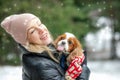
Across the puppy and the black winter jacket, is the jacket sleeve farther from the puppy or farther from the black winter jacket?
the puppy

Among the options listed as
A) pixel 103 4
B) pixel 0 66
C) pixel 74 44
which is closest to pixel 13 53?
pixel 0 66

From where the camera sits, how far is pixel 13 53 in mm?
11742

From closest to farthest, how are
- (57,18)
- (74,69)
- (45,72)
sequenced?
1. (45,72)
2. (74,69)
3. (57,18)

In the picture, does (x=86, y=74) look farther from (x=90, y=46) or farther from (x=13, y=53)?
(x=90, y=46)

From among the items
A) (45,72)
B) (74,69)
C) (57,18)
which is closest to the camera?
(45,72)

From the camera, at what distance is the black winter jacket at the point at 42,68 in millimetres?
2980

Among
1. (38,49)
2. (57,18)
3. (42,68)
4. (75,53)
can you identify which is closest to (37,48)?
(38,49)

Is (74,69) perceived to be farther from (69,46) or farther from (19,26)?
(19,26)

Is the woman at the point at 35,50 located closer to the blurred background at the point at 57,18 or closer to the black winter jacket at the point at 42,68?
the black winter jacket at the point at 42,68

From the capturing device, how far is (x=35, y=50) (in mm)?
3023

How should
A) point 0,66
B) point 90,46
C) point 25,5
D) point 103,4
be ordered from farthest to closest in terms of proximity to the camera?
point 90,46, point 103,4, point 0,66, point 25,5

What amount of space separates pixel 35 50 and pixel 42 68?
0.13 meters

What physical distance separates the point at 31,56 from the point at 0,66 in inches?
344

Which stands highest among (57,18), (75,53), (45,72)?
(57,18)
